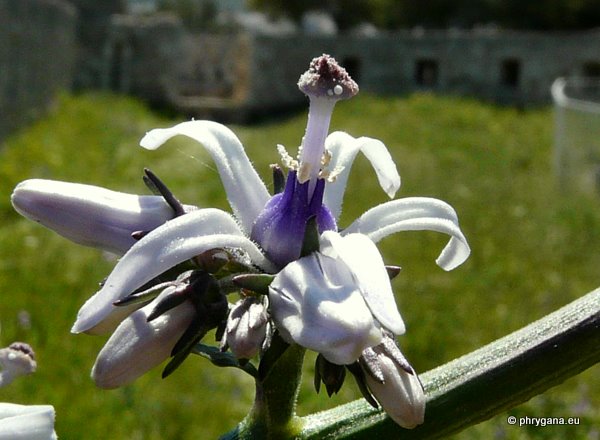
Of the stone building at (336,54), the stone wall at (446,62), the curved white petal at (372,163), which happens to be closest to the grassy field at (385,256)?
the curved white petal at (372,163)

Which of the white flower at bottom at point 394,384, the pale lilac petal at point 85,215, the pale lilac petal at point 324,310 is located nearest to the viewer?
the pale lilac petal at point 324,310

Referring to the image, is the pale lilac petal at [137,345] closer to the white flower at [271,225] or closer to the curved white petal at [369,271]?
the white flower at [271,225]

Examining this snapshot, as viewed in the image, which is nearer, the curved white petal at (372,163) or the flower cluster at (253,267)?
the flower cluster at (253,267)

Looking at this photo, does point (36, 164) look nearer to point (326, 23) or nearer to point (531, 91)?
point (531, 91)

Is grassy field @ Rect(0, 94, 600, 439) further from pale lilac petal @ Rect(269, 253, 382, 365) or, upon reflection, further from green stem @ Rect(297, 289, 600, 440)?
pale lilac petal @ Rect(269, 253, 382, 365)

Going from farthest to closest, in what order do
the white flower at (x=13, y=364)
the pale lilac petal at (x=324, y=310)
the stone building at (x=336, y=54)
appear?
1. the stone building at (x=336, y=54)
2. the white flower at (x=13, y=364)
3. the pale lilac petal at (x=324, y=310)

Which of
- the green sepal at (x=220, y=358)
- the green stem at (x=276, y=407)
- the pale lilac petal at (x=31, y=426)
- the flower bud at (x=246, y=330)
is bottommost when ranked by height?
the green stem at (x=276, y=407)

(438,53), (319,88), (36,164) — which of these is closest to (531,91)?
(438,53)

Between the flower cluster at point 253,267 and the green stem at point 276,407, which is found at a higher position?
the flower cluster at point 253,267
